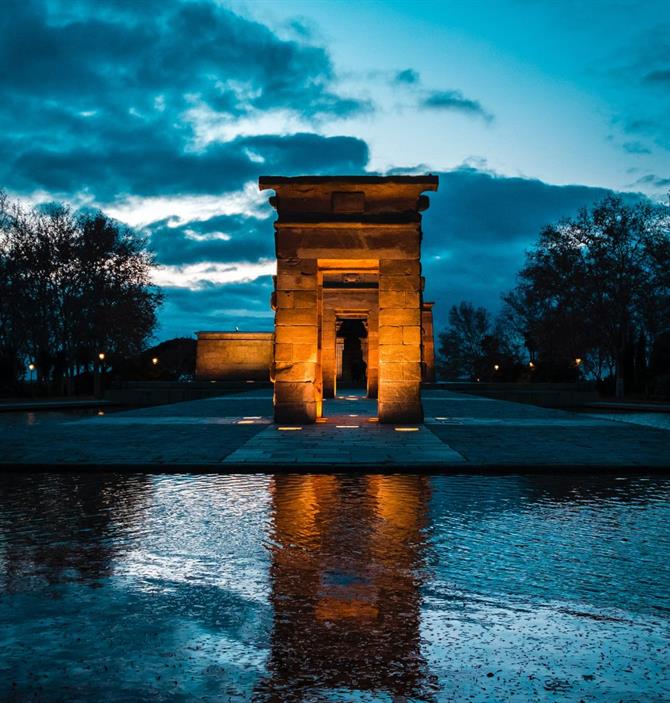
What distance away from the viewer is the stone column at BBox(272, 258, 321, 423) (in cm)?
1955

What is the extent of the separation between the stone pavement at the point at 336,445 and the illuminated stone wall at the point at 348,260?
3.62ft

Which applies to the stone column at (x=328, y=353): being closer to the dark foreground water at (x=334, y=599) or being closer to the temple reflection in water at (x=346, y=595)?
the temple reflection in water at (x=346, y=595)

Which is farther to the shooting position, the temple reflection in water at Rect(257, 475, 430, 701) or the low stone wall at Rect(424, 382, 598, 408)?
the low stone wall at Rect(424, 382, 598, 408)

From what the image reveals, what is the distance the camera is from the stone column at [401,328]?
19422 millimetres

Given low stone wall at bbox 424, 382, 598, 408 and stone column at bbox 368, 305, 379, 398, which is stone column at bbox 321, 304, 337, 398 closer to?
stone column at bbox 368, 305, 379, 398

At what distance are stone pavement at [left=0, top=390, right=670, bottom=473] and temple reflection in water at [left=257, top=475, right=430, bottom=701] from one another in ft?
8.84

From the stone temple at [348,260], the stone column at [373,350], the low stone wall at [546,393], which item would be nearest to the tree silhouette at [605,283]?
the low stone wall at [546,393]

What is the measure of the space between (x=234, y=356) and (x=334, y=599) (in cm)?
5407

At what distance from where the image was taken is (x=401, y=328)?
19438 mm

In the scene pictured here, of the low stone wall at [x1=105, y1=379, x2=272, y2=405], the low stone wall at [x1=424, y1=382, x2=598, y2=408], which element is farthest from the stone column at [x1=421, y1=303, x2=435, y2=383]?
the low stone wall at [x1=105, y1=379, x2=272, y2=405]

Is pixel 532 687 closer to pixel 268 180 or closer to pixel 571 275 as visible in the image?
pixel 268 180

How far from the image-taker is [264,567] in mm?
5832

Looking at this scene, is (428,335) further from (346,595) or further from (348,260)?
(346,595)

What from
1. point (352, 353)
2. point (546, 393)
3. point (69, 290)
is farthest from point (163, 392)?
point (352, 353)
